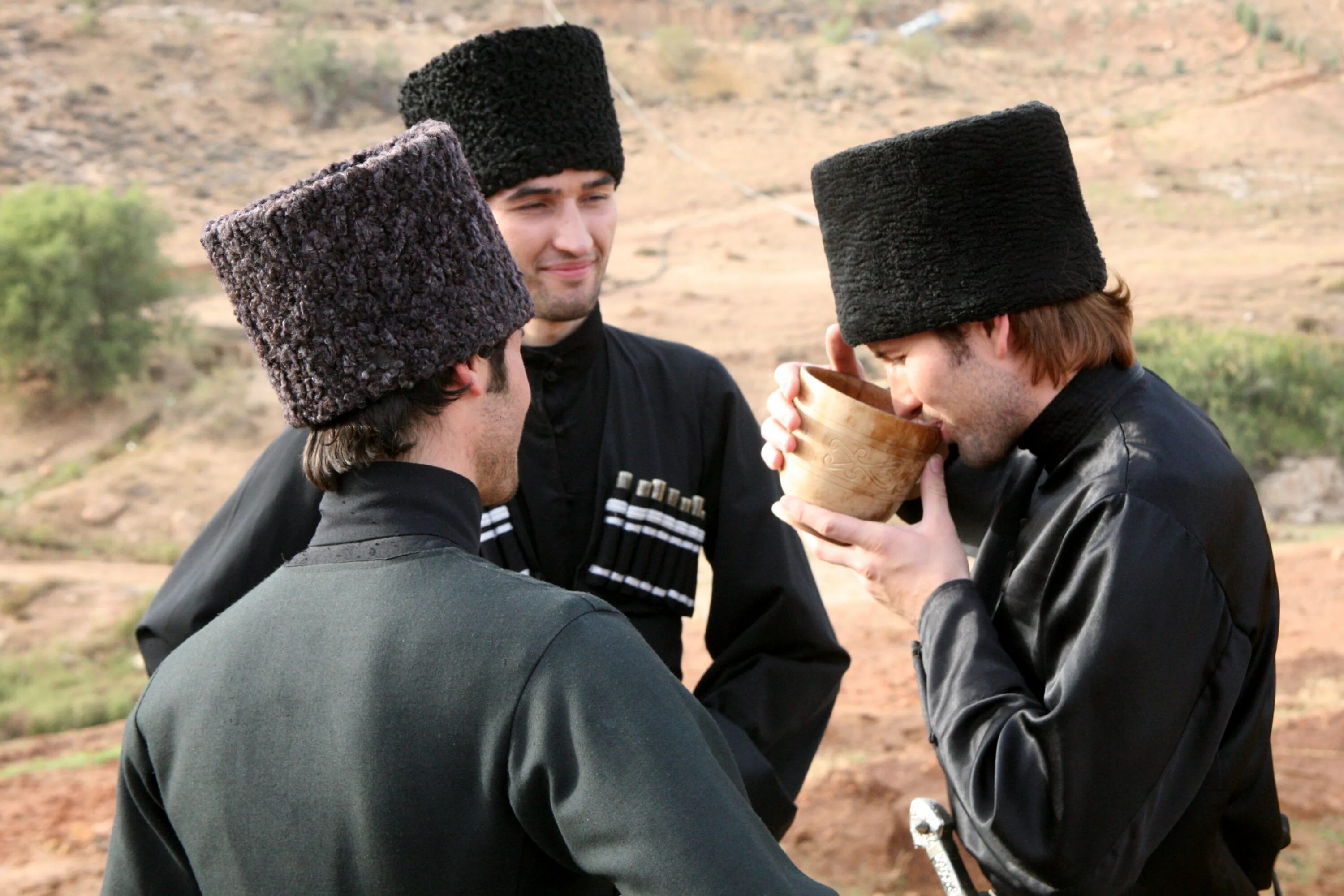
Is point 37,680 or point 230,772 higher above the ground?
point 230,772

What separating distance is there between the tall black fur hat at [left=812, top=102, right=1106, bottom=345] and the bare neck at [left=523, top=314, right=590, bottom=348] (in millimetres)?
998

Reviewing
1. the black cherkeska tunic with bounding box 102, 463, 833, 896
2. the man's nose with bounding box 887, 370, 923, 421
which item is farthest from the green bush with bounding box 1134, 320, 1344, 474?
the black cherkeska tunic with bounding box 102, 463, 833, 896

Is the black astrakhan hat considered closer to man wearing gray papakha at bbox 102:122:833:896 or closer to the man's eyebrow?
man wearing gray papakha at bbox 102:122:833:896

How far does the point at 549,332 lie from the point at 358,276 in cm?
138

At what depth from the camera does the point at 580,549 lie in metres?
3.04

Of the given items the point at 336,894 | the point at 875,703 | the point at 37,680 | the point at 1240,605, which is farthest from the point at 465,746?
the point at 37,680

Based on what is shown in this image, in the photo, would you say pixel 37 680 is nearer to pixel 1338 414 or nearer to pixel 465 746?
pixel 465 746

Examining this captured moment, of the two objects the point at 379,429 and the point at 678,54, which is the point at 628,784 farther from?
the point at 678,54

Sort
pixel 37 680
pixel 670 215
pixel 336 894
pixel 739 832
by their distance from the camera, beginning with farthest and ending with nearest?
1. pixel 670 215
2. pixel 37 680
3. pixel 336 894
4. pixel 739 832

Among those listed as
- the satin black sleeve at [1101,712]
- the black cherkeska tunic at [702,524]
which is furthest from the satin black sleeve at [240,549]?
the satin black sleeve at [1101,712]

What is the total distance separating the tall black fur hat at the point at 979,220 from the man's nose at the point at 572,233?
34.8 inches

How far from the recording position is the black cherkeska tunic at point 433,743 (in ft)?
5.04

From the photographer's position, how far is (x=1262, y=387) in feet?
38.3

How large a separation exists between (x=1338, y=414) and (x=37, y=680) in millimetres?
10692
